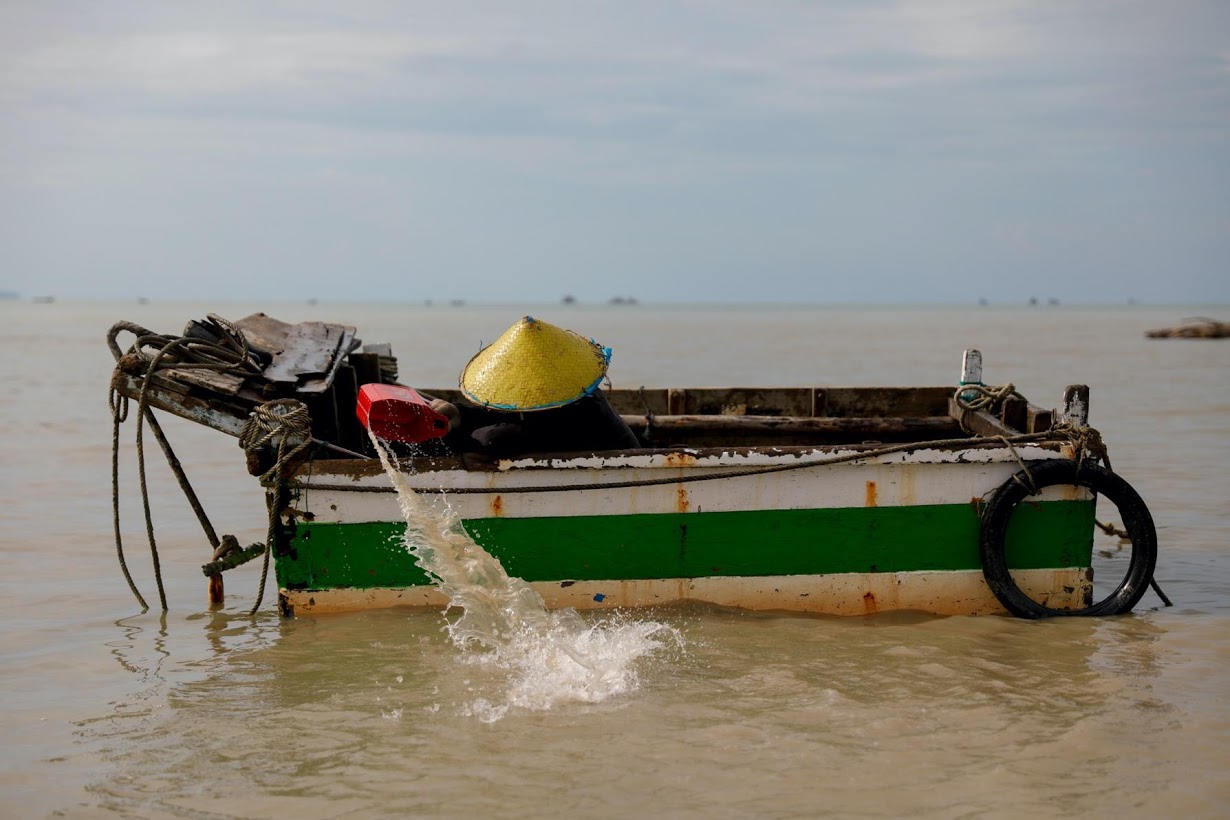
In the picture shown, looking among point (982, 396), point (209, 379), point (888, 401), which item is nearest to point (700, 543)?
point (982, 396)

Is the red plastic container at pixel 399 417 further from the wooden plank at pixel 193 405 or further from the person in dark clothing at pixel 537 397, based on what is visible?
the wooden plank at pixel 193 405

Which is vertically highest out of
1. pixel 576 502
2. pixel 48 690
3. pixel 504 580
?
pixel 576 502

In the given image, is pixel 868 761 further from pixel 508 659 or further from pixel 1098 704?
pixel 508 659

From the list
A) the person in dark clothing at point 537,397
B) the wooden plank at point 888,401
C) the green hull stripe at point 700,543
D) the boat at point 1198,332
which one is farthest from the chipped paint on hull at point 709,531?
the boat at point 1198,332

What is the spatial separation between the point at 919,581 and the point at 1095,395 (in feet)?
54.3

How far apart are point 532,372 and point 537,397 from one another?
0.14m

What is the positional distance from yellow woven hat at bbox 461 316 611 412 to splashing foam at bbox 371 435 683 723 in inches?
24.3

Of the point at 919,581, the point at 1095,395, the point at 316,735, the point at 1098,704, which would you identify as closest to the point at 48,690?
the point at 316,735

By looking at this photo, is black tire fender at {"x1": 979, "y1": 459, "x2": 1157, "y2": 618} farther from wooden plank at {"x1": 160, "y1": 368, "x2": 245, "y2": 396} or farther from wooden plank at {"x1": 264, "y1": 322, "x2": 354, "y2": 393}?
wooden plank at {"x1": 160, "y1": 368, "x2": 245, "y2": 396}

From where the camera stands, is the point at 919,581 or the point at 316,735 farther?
the point at 919,581

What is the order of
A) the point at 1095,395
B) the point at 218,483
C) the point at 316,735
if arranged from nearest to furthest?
the point at 316,735 → the point at 218,483 → the point at 1095,395

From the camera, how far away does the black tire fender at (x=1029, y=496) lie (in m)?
6.02

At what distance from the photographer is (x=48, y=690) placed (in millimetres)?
5730

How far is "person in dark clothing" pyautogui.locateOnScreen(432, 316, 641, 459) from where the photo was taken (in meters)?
6.02
